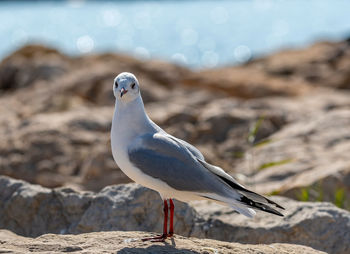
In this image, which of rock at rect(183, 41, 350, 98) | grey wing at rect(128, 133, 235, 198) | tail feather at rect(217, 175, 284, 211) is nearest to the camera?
tail feather at rect(217, 175, 284, 211)

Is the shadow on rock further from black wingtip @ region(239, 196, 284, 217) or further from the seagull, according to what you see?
black wingtip @ region(239, 196, 284, 217)

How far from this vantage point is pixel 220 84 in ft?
53.1

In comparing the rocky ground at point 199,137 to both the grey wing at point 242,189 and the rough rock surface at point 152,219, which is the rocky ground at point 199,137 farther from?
the grey wing at point 242,189

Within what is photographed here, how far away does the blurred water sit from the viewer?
36.0 metres

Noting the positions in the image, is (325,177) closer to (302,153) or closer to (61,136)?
(302,153)

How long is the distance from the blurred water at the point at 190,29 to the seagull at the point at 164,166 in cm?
2101

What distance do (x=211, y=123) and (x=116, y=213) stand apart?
535 centimetres

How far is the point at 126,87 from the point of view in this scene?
4898mm

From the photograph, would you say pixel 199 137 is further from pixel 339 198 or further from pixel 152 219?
pixel 152 219

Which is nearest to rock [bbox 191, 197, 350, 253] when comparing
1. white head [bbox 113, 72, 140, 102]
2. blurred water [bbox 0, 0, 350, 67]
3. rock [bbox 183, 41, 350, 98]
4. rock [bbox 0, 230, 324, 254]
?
rock [bbox 0, 230, 324, 254]

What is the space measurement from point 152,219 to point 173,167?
3.99ft

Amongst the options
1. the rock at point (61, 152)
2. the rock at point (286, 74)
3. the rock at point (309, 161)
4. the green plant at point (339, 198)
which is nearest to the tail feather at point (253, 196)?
the rock at point (309, 161)

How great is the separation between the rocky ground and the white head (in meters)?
1.23

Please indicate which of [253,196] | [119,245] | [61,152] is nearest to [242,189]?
[253,196]
